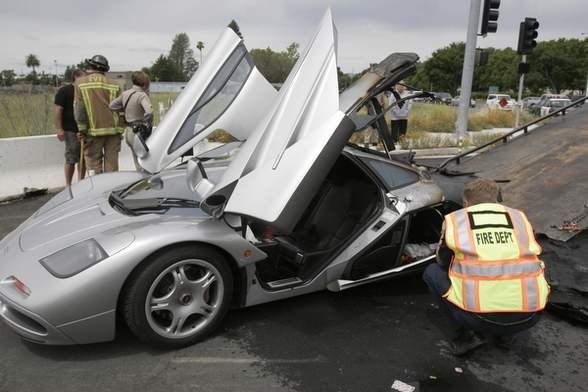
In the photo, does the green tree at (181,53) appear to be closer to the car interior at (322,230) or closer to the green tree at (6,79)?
the green tree at (6,79)

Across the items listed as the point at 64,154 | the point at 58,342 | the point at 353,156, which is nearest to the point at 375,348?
the point at 353,156

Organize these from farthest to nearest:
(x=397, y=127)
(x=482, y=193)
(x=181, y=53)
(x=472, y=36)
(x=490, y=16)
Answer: (x=181, y=53)
(x=472, y=36)
(x=490, y=16)
(x=397, y=127)
(x=482, y=193)

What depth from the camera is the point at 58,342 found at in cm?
270

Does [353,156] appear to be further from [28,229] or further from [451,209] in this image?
[28,229]

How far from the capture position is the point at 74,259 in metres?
2.72

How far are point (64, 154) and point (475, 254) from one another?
6.49 meters

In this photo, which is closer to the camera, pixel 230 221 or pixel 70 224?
pixel 230 221

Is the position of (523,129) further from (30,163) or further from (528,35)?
(528,35)

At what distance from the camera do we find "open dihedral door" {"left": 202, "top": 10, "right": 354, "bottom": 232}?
2.63m

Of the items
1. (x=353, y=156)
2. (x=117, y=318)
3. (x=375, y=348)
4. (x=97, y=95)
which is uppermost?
(x=97, y=95)

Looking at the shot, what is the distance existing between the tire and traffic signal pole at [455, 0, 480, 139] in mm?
11440

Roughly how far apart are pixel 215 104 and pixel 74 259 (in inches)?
64.2

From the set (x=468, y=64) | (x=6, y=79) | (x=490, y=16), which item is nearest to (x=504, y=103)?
(x=468, y=64)

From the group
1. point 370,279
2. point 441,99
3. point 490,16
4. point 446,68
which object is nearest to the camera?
point 370,279
